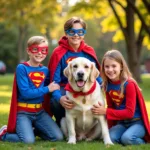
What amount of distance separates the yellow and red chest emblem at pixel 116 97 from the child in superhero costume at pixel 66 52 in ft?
1.76

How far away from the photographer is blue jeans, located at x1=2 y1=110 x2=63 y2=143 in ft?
20.7

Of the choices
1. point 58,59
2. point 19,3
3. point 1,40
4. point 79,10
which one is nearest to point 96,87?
point 58,59

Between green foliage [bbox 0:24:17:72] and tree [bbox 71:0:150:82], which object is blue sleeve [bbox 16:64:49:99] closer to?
tree [bbox 71:0:150:82]

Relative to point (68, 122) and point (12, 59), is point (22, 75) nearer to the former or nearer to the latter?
point (68, 122)

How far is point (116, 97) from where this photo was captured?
6336mm

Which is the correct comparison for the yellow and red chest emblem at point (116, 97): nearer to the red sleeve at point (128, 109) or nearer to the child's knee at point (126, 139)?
the red sleeve at point (128, 109)

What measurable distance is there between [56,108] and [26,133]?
0.87 meters

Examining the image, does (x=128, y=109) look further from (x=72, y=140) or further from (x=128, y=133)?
(x=72, y=140)

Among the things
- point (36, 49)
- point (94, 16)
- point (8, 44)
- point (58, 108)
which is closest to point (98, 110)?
point (58, 108)

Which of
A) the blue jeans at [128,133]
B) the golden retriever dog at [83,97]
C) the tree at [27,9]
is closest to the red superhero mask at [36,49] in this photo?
the golden retriever dog at [83,97]

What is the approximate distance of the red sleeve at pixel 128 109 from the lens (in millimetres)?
6102

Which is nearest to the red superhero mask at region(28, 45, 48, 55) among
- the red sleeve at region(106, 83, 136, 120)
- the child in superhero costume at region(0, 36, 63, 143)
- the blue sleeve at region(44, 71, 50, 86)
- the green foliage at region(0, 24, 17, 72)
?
the child in superhero costume at region(0, 36, 63, 143)

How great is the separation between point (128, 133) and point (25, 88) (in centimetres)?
183

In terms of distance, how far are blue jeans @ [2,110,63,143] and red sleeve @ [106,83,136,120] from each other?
986mm
